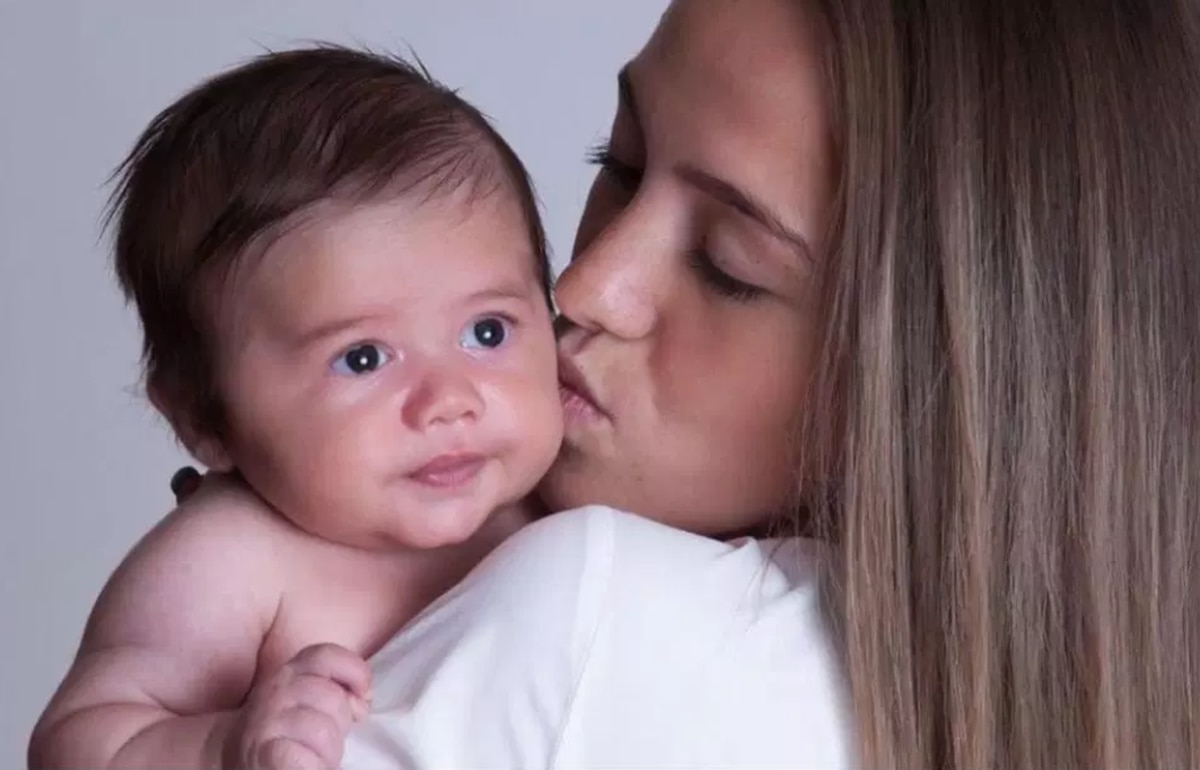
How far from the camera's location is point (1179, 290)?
1.52 metres

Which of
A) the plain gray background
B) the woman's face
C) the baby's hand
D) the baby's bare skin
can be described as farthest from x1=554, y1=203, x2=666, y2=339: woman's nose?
the plain gray background

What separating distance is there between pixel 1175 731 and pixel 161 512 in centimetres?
211

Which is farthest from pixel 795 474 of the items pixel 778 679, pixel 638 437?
pixel 778 679

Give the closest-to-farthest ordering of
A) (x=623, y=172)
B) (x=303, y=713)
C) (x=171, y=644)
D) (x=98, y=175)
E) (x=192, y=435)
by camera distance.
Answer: (x=303, y=713)
(x=171, y=644)
(x=192, y=435)
(x=623, y=172)
(x=98, y=175)

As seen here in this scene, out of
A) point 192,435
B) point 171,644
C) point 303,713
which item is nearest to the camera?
point 303,713

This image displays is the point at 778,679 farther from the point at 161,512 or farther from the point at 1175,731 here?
the point at 161,512

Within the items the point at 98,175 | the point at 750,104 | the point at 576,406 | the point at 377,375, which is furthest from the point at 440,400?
the point at 98,175

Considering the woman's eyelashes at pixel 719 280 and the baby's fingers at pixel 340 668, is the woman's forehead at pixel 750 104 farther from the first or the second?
the baby's fingers at pixel 340 668

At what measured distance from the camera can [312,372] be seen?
1.47m

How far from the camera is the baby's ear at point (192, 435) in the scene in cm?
156

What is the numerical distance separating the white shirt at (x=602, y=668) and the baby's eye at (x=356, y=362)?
0.59 feet

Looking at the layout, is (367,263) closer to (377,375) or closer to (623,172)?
(377,375)

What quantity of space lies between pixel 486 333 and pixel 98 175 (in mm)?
1836

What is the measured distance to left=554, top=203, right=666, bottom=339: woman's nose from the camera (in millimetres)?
1611
